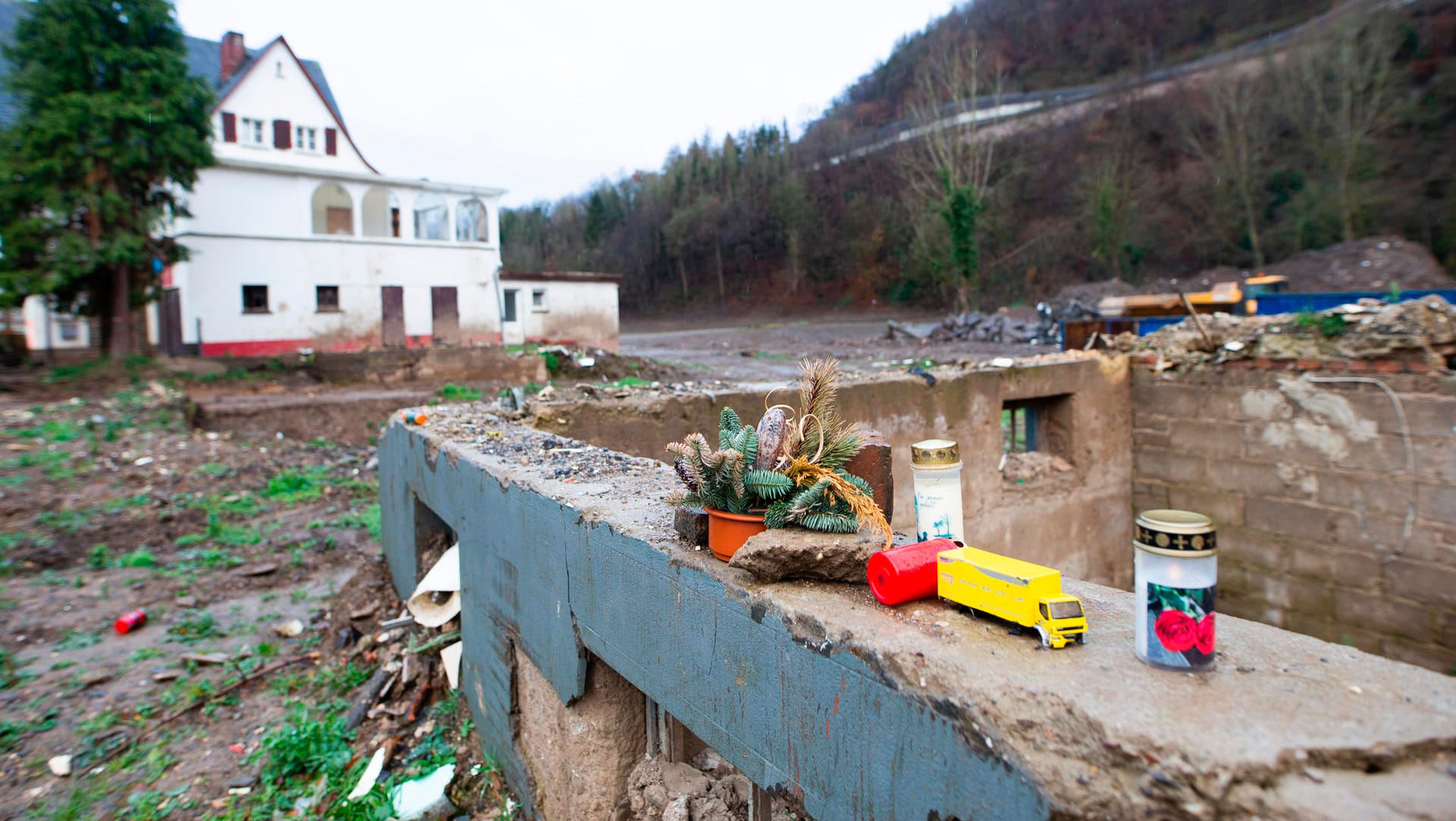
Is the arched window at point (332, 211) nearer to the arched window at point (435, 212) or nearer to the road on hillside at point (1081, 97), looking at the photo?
the arched window at point (435, 212)

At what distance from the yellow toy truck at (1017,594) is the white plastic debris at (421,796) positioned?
2760 mm

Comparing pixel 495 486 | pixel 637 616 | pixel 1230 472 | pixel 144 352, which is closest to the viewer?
pixel 637 616

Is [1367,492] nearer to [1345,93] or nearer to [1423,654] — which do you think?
[1423,654]

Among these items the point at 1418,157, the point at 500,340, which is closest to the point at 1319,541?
the point at 500,340

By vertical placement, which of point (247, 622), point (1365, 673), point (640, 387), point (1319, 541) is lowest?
point (247, 622)

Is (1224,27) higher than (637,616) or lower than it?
higher

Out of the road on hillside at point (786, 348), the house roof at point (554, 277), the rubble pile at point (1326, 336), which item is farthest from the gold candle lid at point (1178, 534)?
Result: the house roof at point (554, 277)

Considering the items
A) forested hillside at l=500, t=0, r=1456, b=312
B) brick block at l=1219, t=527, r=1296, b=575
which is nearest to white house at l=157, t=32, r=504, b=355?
forested hillside at l=500, t=0, r=1456, b=312

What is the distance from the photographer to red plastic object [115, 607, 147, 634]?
19.0ft

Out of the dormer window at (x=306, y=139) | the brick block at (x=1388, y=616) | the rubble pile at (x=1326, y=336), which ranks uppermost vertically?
the dormer window at (x=306, y=139)

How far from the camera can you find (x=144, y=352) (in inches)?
796

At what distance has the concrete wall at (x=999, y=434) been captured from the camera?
5.23 meters

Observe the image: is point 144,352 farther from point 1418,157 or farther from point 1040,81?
point 1040,81

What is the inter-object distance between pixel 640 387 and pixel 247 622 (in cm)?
363
